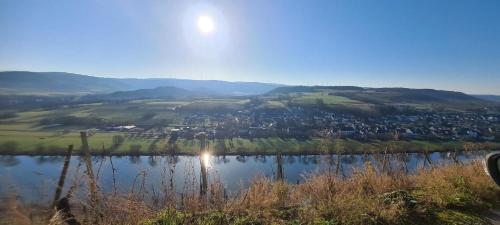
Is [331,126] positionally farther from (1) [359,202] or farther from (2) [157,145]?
(1) [359,202]

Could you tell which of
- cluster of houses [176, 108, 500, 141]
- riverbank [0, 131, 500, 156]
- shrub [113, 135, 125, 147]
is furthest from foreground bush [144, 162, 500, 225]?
shrub [113, 135, 125, 147]

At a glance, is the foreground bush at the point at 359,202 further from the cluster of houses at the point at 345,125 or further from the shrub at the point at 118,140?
the shrub at the point at 118,140

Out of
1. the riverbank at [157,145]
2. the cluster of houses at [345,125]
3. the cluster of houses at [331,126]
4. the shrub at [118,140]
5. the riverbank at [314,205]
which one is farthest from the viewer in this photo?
the cluster of houses at [345,125]

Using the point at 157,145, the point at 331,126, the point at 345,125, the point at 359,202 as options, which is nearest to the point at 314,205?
the point at 359,202

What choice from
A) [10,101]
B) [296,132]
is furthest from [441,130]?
[10,101]

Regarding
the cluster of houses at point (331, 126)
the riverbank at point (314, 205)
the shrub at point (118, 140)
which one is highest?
the riverbank at point (314, 205)

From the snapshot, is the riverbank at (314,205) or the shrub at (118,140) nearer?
the riverbank at (314,205)

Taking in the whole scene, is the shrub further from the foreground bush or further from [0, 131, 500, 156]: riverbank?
the foreground bush

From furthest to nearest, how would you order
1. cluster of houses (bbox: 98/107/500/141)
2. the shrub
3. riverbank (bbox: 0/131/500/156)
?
cluster of houses (bbox: 98/107/500/141), the shrub, riverbank (bbox: 0/131/500/156)

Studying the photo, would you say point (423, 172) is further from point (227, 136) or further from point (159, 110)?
point (159, 110)

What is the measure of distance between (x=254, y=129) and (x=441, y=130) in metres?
47.9

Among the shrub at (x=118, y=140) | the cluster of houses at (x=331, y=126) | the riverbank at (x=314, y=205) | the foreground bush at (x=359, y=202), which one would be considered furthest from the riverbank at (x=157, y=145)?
the riverbank at (x=314, y=205)

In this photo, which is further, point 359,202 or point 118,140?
point 118,140

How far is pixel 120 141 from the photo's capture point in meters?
85.4
